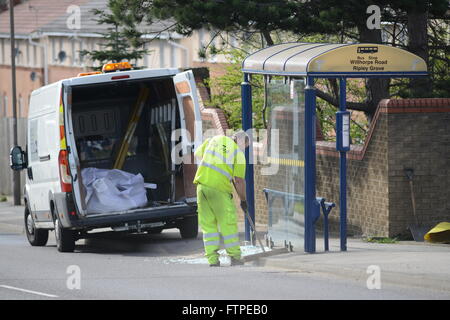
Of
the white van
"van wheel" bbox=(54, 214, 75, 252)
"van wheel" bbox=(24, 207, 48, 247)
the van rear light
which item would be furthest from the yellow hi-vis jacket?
"van wheel" bbox=(24, 207, 48, 247)

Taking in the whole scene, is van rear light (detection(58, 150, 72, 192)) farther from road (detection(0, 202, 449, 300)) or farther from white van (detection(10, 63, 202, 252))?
road (detection(0, 202, 449, 300))

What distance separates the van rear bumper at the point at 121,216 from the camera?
15.8 m

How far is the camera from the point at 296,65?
44.2 feet

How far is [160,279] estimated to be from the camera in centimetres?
1234

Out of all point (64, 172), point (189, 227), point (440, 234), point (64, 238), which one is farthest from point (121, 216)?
point (440, 234)

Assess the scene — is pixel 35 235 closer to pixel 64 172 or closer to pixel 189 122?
pixel 64 172

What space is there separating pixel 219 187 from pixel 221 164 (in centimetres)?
27

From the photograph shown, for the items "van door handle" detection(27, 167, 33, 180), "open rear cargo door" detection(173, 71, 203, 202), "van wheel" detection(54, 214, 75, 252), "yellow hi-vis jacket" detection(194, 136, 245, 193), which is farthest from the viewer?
"van door handle" detection(27, 167, 33, 180)

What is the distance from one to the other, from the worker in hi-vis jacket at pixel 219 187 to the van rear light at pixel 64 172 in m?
2.95

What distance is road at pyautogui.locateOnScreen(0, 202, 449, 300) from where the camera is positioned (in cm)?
1101

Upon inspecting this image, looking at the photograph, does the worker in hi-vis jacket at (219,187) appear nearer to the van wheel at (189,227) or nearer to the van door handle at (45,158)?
the van wheel at (189,227)

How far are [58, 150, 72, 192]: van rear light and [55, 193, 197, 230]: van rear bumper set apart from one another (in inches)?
4.6
